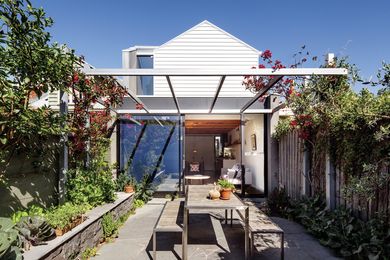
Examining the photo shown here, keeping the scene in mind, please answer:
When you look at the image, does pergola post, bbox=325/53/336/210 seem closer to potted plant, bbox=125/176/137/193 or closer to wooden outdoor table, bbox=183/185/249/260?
wooden outdoor table, bbox=183/185/249/260

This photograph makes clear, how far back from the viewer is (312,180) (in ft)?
19.5

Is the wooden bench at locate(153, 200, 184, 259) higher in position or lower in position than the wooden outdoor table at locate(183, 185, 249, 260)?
lower

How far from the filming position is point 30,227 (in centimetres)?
316

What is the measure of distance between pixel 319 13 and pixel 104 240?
826 centimetres

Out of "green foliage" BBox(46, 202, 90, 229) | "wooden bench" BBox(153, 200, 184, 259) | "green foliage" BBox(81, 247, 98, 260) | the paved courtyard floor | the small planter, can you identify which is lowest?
the paved courtyard floor

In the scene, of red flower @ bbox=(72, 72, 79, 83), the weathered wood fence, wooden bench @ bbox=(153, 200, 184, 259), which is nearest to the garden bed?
wooden bench @ bbox=(153, 200, 184, 259)

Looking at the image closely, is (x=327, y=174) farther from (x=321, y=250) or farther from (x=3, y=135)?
(x=3, y=135)

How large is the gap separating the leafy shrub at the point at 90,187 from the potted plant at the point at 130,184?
1618 millimetres

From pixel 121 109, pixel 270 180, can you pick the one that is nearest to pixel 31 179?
pixel 121 109

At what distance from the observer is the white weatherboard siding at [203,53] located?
10578 mm

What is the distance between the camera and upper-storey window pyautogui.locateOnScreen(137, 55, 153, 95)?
34.6 feet

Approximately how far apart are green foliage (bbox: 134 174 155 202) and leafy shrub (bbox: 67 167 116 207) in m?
2.23

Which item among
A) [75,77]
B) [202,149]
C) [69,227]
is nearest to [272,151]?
[75,77]

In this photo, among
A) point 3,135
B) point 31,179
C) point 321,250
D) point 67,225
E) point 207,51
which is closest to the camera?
point 3,135
